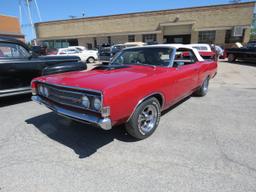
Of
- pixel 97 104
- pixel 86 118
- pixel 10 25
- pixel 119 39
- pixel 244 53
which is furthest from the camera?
pixel 119 39

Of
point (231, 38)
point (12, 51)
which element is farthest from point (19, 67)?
point (231, 38)

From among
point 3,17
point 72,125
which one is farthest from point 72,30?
point 72,125

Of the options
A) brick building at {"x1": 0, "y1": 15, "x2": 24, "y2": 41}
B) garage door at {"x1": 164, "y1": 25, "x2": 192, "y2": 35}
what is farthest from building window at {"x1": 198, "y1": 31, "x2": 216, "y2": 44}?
brick building at {"x1": 0, "y1": 15, "x2": 24, "y2": 41}

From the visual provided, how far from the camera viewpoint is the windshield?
12.7 ft

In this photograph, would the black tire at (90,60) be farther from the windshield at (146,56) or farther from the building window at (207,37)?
the building window at (207,37)

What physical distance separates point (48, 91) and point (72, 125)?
0.93 meters

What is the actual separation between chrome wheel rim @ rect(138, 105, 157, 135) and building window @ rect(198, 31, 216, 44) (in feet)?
92.3

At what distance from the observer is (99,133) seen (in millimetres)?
3496

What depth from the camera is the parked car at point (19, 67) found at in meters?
4.85

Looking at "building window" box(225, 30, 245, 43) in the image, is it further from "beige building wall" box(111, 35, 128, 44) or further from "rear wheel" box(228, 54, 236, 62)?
"beige building wall" box(111, 35, 128, 44)

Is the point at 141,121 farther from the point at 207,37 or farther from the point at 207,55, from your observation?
the point at 207,37

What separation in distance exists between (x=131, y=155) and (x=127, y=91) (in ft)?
3.25

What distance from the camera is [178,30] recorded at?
1129 inches

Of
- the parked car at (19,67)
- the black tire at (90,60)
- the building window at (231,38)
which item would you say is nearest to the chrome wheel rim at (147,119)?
the parked car at (19,67)
